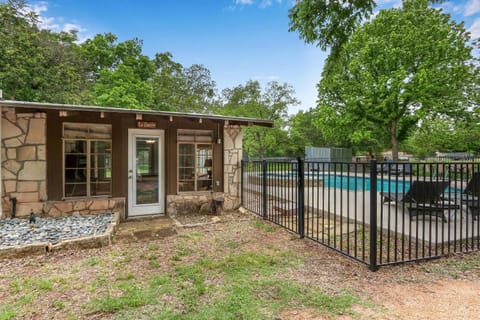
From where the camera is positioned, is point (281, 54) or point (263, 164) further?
point (281, 54)

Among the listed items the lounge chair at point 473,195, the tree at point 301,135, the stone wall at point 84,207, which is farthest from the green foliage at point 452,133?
the stone wall at point 84,207

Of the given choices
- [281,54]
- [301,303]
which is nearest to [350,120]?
[281,54]

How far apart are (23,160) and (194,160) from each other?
3305 millimetres

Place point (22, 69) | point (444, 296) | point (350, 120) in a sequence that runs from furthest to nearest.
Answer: point (350, 120), point (22, 69), point (444, 296)

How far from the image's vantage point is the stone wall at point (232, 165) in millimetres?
6223

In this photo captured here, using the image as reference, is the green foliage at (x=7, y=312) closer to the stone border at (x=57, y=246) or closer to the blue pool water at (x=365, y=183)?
the stone border at (x=57, y=246)

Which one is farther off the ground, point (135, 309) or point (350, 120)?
point (350, 120)

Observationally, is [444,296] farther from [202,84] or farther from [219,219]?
[202,84]

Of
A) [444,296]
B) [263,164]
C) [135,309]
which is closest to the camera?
[135,309]

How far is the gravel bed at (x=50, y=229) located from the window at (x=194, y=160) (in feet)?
5.81

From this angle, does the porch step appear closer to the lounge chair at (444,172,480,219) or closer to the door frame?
the door frame

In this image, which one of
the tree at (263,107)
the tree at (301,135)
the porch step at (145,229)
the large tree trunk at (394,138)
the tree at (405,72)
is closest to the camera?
the porch step at (145,229)

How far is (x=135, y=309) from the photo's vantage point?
217 centimetres

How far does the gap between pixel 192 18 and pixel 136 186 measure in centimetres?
778
